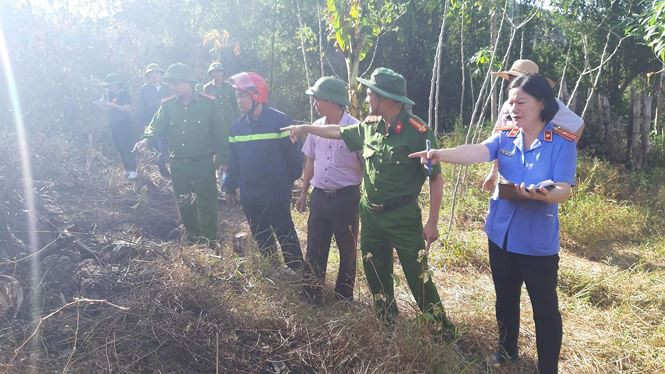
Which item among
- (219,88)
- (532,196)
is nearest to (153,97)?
(219,88)

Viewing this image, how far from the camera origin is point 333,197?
322 centimetres

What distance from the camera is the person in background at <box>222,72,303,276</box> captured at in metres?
3.56

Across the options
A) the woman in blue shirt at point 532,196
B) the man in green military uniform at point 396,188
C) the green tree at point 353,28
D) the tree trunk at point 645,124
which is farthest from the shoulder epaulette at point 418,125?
the tree trunk at point 645,124

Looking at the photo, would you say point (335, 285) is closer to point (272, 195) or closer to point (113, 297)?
point (272, 195)

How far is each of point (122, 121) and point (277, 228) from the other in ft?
13.9

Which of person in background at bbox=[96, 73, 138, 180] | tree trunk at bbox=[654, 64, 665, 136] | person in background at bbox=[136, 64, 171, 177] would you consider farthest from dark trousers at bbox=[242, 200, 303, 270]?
tree trunk at bbox=[654, 64, 665, 136]

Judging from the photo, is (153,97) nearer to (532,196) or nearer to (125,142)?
(125,142)

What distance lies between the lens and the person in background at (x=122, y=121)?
6.88 meters

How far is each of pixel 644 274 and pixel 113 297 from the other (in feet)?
12.7

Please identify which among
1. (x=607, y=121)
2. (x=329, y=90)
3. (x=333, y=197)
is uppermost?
(x=329, y=90)

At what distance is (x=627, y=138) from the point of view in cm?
792

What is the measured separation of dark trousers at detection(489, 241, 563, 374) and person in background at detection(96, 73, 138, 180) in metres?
5.55

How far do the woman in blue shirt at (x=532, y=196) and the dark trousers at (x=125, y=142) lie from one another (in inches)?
216

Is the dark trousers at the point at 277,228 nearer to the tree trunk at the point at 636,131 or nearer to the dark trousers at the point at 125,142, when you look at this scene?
the dark trousers at the point at 125,142
